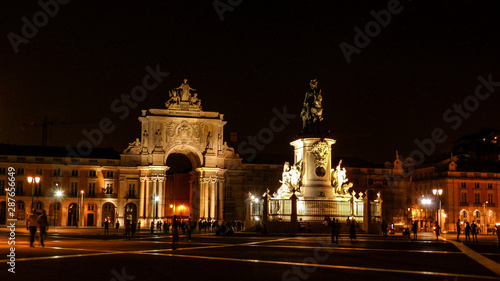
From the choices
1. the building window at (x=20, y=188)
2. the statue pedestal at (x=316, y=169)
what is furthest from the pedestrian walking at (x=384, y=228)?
the building window at (x=20, y=188)

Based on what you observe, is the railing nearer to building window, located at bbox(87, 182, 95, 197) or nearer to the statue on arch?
the statue on arch

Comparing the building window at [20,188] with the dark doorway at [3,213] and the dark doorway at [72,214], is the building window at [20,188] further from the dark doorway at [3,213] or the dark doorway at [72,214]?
the dark doorway at [72,214]

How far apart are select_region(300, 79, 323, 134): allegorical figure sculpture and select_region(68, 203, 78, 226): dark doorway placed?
48.9 meters

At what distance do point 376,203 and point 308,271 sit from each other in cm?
3140

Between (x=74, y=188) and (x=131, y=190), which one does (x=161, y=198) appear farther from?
(x=74, y=188)

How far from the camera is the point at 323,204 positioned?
148 ft

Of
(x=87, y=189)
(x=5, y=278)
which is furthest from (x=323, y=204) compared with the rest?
(x=87, y=189)

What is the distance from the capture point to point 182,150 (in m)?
87.9

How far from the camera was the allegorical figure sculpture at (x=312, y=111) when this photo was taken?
4659 centimetres

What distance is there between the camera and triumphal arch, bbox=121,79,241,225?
8469 cm

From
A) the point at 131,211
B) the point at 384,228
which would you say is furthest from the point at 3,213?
the point at 384,228

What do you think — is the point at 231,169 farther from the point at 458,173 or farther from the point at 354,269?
the point at 354,269

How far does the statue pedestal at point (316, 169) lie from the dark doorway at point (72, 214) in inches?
1928

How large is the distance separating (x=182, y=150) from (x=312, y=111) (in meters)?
44.0
